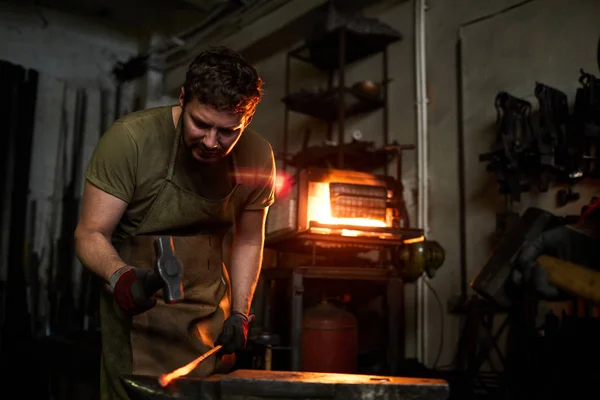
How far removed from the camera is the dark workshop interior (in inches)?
109

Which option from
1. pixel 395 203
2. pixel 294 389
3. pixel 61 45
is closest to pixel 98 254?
pixel 294 389

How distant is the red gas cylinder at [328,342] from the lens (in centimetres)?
347

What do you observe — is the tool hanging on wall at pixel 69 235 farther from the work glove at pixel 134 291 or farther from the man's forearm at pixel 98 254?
the work glove at pixel 134 291

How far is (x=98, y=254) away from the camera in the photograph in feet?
5.23

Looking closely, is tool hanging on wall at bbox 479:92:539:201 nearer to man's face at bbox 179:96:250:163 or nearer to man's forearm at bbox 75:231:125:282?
man's face at bbox 179:96:250:163

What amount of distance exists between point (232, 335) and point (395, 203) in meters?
2.22

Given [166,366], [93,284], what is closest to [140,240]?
[166,366]

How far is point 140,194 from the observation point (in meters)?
1.75

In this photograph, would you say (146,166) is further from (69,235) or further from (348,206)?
(69,235)

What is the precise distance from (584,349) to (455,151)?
6.37 feet

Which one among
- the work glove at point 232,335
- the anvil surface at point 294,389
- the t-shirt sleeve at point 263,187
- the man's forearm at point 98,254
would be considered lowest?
the anvil surface at point 294,389

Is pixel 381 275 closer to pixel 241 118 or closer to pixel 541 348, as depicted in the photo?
pixel 541 348

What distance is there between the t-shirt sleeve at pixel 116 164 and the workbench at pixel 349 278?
186 centimetres

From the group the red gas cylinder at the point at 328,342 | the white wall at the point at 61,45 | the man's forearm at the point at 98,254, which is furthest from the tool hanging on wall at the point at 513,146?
the white wall at the point at 61,45
